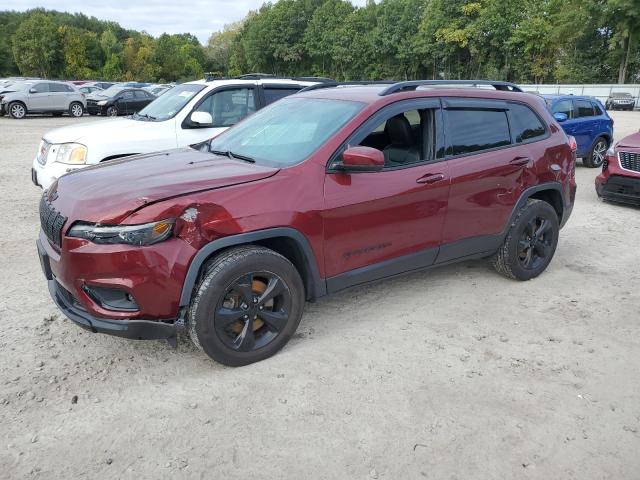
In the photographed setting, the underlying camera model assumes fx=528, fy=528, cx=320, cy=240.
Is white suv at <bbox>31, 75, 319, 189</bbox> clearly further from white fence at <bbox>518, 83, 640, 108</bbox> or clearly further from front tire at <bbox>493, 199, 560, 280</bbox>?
white fence at <bbox>518, 83, 640, 108</bbox>

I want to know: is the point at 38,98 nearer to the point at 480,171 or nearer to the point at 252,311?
the point at 480,171

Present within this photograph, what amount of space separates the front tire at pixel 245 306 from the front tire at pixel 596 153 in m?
10.7

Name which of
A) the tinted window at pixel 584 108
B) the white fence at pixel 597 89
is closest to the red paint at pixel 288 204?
the tinted window at pixel 584 108

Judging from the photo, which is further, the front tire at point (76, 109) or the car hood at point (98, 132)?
the front tire at point (76, 109)

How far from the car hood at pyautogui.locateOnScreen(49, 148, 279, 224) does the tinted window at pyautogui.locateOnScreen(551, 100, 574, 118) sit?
30.5ft

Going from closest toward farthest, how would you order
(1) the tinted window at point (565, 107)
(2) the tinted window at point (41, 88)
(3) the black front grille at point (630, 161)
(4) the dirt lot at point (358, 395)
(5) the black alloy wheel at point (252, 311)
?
(4) the dirt lot at point (358, 395), (5) the black alloy wheel at point (252, 311), (3) the black front grille at point (630, 161), (1) the tinted window at point (565, 107), (2) the tinted window at point (41, 88)

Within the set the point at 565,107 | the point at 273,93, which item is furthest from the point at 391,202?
the point at 565,107

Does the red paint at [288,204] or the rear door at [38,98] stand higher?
the rear door at [38,98]

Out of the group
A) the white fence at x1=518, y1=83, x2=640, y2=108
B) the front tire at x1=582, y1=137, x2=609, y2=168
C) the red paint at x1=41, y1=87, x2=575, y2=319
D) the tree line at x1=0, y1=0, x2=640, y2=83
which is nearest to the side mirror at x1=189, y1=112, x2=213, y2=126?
the red paint at x1=41, y1=87, x2=575, y2=319

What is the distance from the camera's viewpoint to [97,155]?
20.6ft

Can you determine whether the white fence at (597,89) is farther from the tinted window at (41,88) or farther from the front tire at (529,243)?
the front tire at (529,243)

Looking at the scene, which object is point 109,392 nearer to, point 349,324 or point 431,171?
point 349,324

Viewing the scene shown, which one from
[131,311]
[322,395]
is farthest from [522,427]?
[131,311]

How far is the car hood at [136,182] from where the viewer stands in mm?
3080
